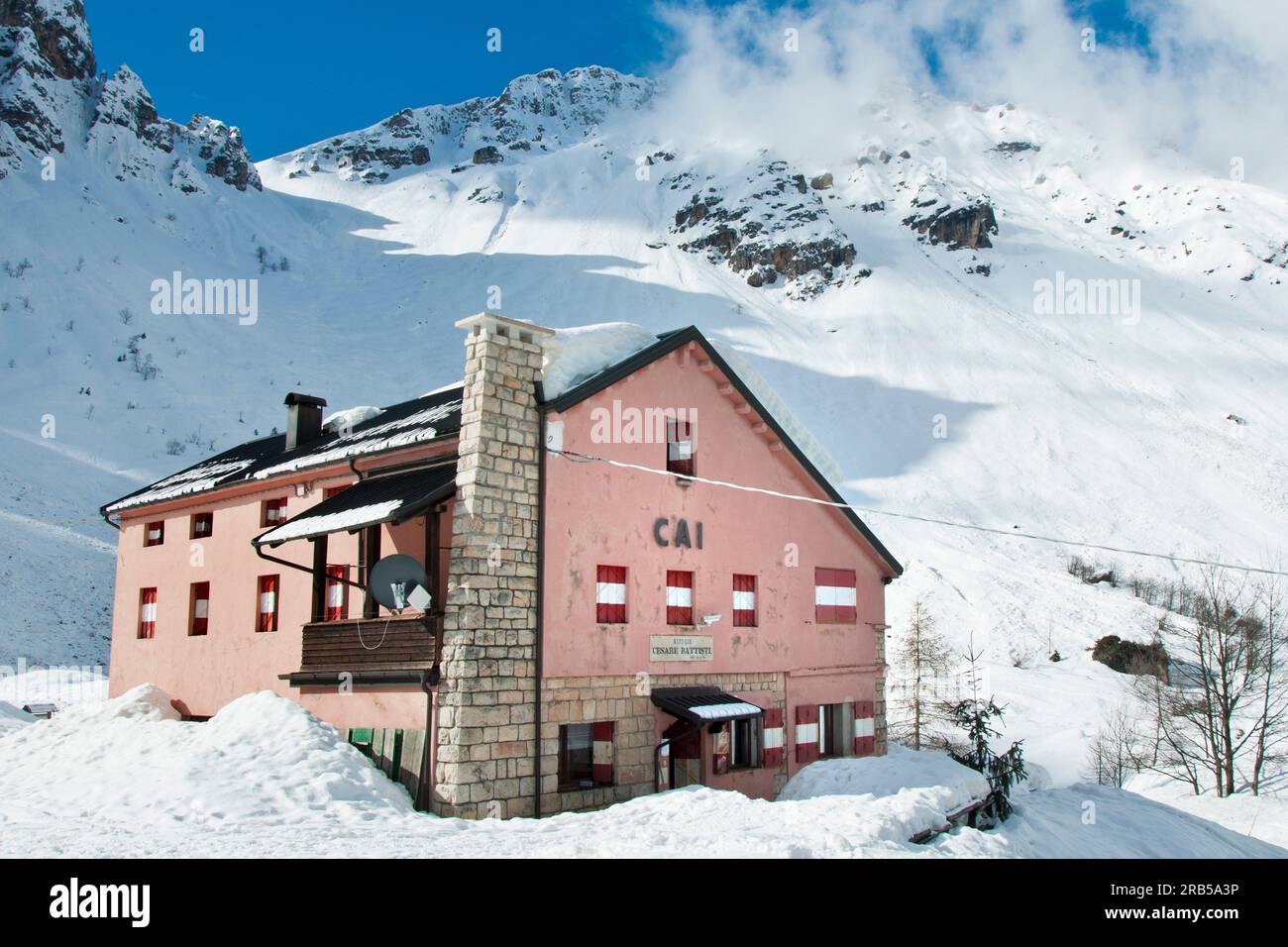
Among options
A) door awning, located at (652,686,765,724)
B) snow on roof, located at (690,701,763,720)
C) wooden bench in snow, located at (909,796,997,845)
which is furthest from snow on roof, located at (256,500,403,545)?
wooden bench in snow, located at (909,796,997,845)

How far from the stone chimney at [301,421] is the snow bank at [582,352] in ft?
28.1

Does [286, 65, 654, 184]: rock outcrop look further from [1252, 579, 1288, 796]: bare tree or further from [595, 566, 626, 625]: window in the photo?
[595, 566, 626, 625]: window

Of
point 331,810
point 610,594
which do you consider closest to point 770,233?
point 610,594

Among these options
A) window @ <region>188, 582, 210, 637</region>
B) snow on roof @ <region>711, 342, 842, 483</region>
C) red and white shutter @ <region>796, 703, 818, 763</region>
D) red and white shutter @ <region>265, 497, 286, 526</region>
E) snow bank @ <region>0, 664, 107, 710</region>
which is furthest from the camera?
snow bank @ <region>0, 664, 107, 710</region>

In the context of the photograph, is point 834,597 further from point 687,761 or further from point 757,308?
point 757,308

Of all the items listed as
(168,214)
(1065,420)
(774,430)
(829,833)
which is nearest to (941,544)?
(1065,420)

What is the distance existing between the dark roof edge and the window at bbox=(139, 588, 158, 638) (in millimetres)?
12460

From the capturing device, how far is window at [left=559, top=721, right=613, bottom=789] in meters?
17.5

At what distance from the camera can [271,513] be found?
72.3 feet

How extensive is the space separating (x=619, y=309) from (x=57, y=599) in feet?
186

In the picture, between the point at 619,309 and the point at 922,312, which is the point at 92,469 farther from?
the point at 922,312

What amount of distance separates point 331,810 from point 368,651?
3255 mm

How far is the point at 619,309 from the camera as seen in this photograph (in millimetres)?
89562

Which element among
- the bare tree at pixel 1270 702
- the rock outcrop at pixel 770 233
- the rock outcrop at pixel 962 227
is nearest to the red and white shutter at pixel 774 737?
the bare tree at pixel 1270 702
